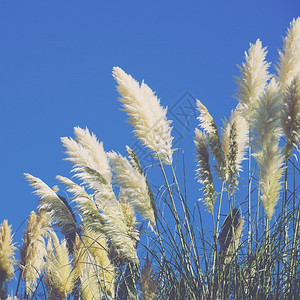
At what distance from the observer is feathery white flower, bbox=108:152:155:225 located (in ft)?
10.6

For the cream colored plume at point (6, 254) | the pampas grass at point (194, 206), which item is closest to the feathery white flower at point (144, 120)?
the pampas grass at point (194, 206)

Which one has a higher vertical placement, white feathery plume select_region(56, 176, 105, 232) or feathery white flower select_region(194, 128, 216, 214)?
feathery white flower select_region(194, 128, 216, 214)

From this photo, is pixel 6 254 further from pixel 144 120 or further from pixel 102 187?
pixel 144 120

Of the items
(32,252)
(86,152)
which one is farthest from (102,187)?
(32,252)

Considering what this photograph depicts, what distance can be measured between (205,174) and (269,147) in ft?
1.68

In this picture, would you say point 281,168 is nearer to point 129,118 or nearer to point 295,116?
point 295,116

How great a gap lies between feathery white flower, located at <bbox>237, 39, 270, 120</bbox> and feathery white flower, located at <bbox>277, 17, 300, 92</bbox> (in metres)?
0.14

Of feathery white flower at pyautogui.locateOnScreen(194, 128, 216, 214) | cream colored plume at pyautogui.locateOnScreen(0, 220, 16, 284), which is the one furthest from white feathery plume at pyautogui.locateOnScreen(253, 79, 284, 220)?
cream colored plume at pyautogui.locateOnScreen(0, 220, 16, 284)

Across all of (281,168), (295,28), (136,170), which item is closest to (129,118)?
(136,170)

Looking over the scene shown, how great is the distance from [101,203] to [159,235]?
0.47m

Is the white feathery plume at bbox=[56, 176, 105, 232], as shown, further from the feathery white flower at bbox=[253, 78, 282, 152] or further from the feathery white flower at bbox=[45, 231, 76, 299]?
the feathery white flower at bbox=[253, 78, 282, 152]

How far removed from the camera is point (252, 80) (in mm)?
3920

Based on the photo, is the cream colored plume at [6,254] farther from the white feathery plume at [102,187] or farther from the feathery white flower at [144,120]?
the feathery white flower at [144,120]

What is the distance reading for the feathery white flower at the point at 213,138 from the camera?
3756 mm
